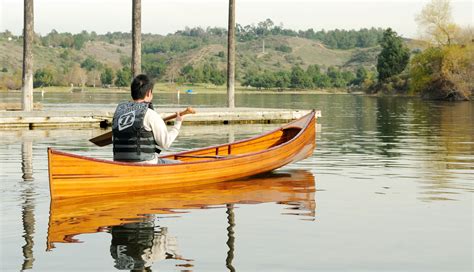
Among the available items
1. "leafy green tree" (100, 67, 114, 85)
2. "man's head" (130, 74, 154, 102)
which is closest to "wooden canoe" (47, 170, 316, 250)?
"man's head" (130, 74, 154, 102)

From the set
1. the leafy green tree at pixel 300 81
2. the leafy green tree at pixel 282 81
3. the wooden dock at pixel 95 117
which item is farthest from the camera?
the leafy green tree at pixel 300 81

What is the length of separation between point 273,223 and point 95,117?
72.3 feet

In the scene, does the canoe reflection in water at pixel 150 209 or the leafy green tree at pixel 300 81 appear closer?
the canoe reflection in water at pixel 150 209

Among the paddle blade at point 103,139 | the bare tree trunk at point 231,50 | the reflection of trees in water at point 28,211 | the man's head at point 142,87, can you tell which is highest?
the bare tree trunk at point 231,50

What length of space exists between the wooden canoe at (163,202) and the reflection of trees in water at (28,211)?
253 mm

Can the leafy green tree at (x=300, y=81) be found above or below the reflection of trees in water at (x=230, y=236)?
above

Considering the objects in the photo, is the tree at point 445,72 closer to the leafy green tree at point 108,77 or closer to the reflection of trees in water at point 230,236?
the reflection of trees in water at point 230,236

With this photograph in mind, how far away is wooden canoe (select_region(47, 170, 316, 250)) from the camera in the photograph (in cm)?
1174

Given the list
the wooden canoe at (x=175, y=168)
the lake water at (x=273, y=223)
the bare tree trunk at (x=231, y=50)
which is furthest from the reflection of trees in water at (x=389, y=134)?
the bare tree trunk at (x=231, y=50)

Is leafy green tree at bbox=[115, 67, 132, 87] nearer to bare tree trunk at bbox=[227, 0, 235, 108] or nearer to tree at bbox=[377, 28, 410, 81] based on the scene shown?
tree at bbox=[377, 28, 410, 81]

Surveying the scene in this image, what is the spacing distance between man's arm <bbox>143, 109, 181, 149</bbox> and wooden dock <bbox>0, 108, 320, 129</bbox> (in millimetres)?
18594

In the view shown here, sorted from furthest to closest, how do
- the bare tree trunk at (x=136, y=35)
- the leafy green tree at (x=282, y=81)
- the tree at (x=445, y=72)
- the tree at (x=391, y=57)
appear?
the leafy green tree at (x=282, y=81), the tree at (x=391, y=57), the tree at (x=445, y=72), the bare tree trunk at (x=136, y=35)

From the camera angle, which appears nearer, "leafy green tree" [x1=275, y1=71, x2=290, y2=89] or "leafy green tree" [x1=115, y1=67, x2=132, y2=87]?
"leafy green tree" [x1=115, y1=67, x2=132, y2=87]

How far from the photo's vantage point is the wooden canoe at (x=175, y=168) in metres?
13.4
